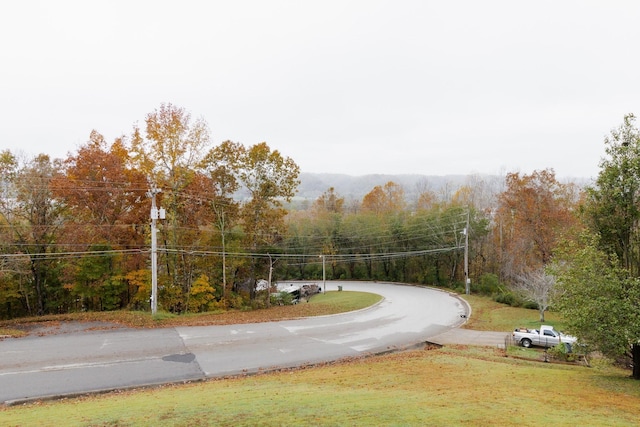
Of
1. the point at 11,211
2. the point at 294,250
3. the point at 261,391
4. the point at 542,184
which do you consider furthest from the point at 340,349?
the point at 294,250

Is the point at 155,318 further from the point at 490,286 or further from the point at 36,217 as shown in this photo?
the point at 490,286

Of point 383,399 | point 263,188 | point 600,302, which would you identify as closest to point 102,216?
point 263,188

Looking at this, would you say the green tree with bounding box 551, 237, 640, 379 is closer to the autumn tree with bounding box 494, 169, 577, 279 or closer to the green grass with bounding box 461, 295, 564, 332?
the green grass with bounding box 461, 295, 564, 332

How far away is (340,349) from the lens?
18562mm

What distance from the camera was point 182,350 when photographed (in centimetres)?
1750

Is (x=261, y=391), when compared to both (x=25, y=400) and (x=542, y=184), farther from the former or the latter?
(x=542, y=184)

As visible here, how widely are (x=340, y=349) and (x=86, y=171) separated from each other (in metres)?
19.1

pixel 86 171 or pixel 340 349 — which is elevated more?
pixel 86 171

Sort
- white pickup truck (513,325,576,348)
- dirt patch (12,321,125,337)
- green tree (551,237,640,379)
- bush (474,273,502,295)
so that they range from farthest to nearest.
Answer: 1. bush (474,273,502,295)
2. white pickup truck (513,325,576,348)
3. dirt patch (12,321,125,337)
4. green tree (551,237,640,379)

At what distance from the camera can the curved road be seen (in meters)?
13.7

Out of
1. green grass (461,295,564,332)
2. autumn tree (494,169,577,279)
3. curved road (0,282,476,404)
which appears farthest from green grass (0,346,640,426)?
autumn tree (494,169,577,279)

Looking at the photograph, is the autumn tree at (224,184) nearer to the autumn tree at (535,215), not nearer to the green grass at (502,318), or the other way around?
the green grass at (502,318)

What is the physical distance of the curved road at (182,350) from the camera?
540 inches

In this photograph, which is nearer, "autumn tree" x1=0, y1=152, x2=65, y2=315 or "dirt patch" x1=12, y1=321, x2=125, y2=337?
"dirt patch" x1=12, y1=321, x2=125, y2=337
